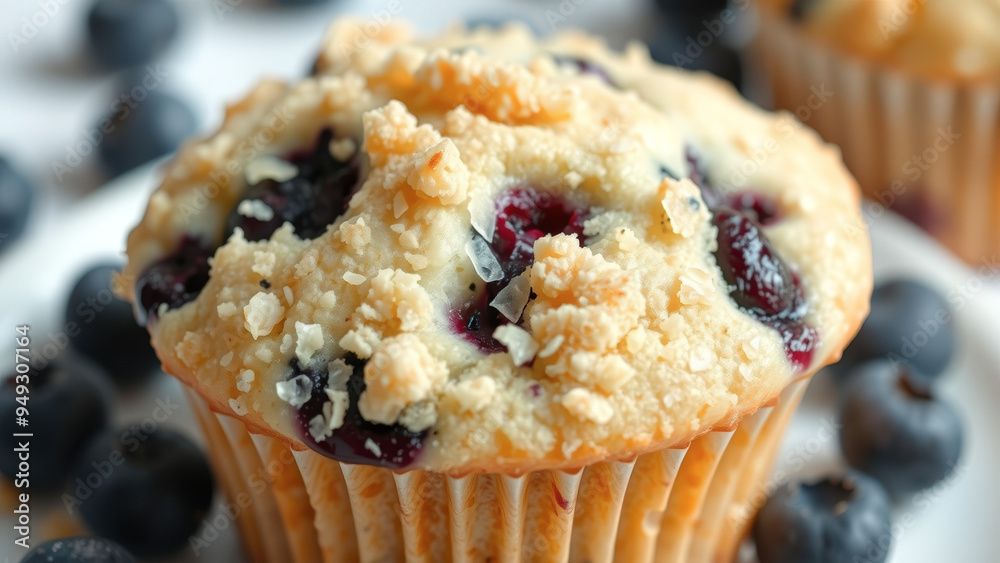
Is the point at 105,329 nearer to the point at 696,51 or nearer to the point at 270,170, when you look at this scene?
the point at 270,170

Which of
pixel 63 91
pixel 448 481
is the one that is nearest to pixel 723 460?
pixel 448 481

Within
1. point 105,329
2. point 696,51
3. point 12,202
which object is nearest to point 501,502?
point 105,329

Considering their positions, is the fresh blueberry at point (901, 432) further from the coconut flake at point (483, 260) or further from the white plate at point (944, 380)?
the coconut flake at point (483, 260)

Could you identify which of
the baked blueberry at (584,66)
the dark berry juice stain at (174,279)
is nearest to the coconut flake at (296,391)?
the dark berry juice stain at (174,279)

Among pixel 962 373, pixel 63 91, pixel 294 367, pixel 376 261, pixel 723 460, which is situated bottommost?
pixel 63 91

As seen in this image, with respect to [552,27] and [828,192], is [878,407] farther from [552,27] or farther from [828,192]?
[552,27]

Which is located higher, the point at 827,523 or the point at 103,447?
the point at 827,523

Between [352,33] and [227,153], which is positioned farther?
[352,33]
